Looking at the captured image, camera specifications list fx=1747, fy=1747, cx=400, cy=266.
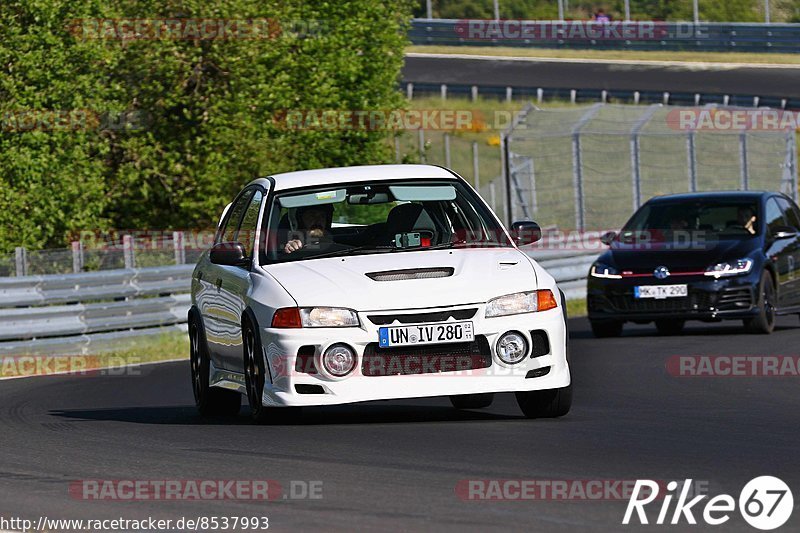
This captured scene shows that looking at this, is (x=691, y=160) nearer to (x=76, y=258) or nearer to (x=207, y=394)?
(x=76, y=258)

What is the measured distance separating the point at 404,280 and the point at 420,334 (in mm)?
360

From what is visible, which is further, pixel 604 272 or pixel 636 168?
pixel 636 168

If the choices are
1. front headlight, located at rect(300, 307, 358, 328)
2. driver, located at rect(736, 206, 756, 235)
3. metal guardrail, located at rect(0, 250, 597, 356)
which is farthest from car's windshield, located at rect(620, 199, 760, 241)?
front headlight, located at rect(300, 307, 358, 328)

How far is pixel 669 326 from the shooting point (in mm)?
19562

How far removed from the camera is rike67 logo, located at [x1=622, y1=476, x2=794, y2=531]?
6641mm

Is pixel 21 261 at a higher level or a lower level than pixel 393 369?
lower

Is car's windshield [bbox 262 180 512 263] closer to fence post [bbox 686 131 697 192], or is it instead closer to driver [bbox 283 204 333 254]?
driver [bbox 283 204 333 254]

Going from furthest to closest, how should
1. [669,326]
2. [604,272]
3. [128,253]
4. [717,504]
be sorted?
[128,253] → [669,326] → [604,272] → [717,504]

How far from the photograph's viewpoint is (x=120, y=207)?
99.2 feet

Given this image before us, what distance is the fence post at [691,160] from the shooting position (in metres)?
30.0

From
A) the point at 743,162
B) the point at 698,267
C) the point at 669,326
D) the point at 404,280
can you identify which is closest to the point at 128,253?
the point at 669,326

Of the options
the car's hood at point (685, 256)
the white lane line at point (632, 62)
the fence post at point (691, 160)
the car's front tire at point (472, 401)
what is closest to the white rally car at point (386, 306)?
the car's front tire at point (472, 401)

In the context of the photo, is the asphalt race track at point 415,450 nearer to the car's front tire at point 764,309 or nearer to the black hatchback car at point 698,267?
the black hatchback car at point 698,267

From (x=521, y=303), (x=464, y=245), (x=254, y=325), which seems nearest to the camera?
(x=521, y=303)
